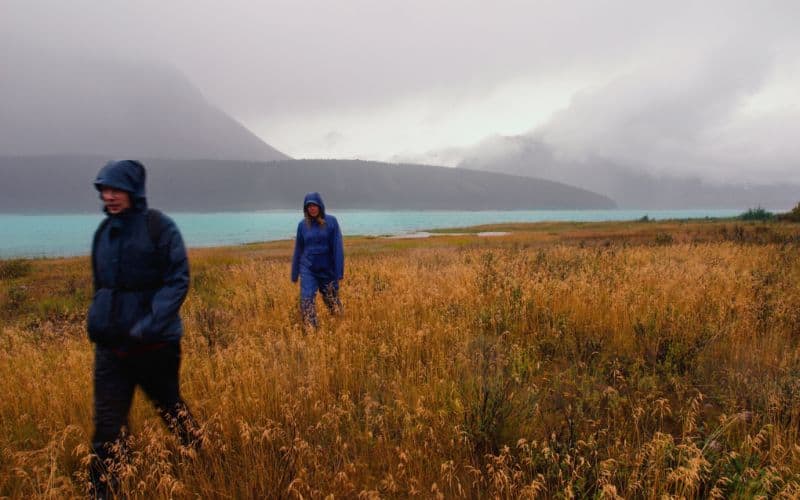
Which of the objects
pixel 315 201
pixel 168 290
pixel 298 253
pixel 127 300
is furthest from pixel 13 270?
pixel 168 290

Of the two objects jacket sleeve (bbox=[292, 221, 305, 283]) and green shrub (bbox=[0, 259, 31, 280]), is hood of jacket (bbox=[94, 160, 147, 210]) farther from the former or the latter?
green shrub (bbox=[0, 259, 31, 280])

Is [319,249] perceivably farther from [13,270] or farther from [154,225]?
[13,270]

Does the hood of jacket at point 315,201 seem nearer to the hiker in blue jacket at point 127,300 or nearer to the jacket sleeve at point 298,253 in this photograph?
the jacket sleeve at point 298,253

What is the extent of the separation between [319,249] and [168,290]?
12.6 feet

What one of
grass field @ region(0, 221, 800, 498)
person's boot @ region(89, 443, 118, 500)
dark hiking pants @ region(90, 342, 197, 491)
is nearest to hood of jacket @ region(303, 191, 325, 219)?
grass field @ region(0, 221, 800, 498)

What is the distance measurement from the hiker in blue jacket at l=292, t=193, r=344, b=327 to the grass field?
21.9 inches

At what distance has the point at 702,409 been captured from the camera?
11.6ft

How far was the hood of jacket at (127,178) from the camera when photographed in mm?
2666

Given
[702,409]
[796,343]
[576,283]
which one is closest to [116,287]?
[702,409]

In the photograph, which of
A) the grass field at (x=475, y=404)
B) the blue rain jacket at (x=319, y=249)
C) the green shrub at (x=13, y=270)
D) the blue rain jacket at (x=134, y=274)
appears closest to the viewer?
the grass field at (x=475, y=404)

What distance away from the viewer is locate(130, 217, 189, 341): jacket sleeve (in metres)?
2.64

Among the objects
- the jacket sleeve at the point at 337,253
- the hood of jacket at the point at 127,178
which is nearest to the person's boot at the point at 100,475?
the hood of jacket at the point at 127,178

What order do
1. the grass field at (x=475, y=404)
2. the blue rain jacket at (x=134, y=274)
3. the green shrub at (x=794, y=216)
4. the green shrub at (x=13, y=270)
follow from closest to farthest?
the grass field at (x=475, y=404), the blue rain jacket at (x=134, y=274), the green shrub at (x=13, y=270), the green shrub at (x=794, y=216)

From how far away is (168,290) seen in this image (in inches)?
109
